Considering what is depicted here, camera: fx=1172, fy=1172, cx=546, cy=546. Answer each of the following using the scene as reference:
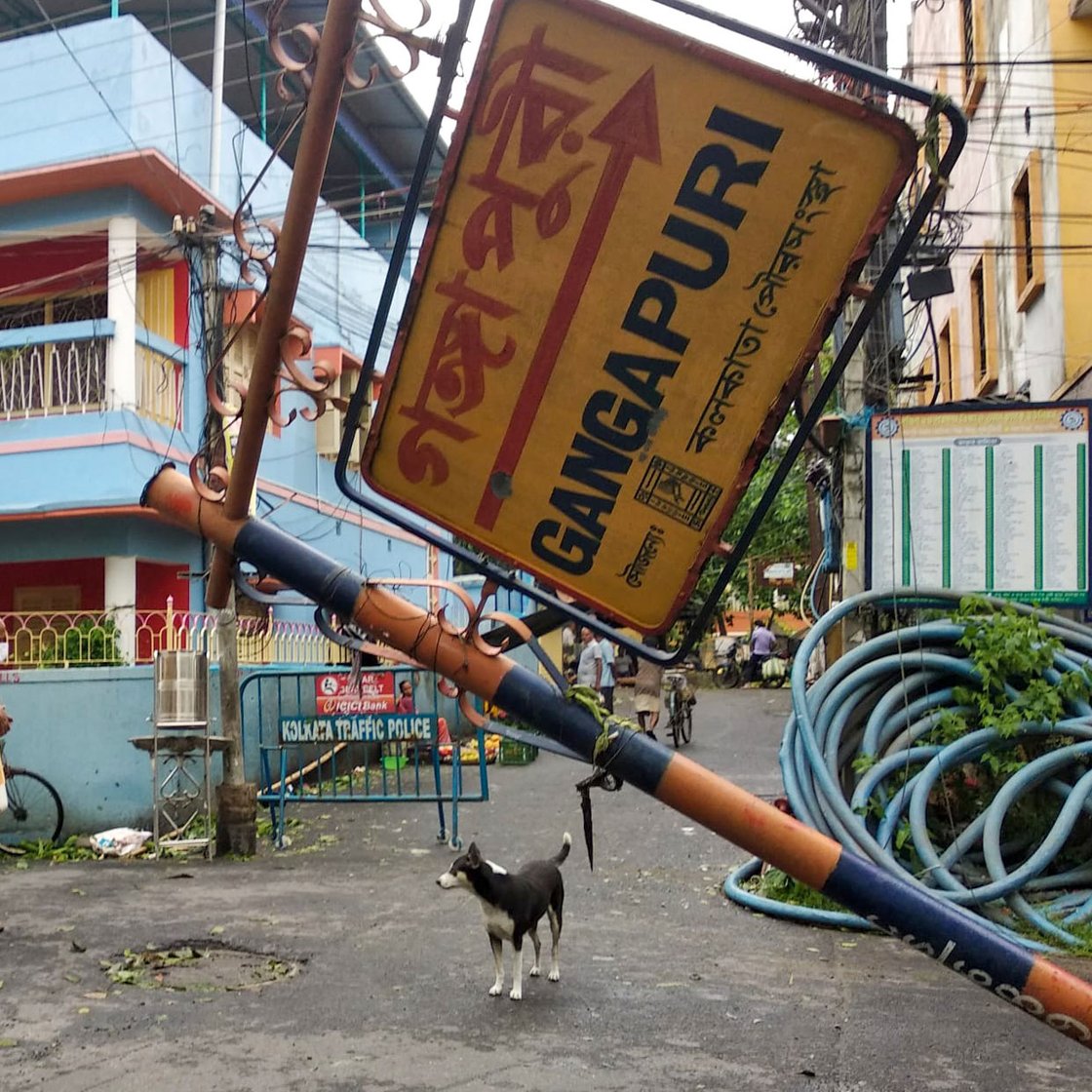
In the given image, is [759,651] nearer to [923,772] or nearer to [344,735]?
[344,735]

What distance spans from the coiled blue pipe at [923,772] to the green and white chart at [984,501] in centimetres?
31

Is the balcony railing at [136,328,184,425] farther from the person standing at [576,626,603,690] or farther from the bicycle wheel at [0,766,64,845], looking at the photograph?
the person standing at [576,626,603,690]

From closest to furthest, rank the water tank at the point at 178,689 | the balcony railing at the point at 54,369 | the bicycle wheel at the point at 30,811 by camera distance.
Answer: the water tank at the point at 178,689
the bicycle wheel at the point at 30,811
the balcony railing at the point at 54,369

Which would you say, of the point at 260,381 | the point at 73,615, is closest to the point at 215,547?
the point at 260,381

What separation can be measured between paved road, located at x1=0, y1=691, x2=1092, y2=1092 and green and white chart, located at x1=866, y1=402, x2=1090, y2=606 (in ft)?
8.86

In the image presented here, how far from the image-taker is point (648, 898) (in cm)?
782

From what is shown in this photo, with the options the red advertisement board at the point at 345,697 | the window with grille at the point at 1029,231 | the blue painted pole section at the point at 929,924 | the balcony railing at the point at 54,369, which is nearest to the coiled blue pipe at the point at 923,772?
the red advertisement board at the point at 345,697

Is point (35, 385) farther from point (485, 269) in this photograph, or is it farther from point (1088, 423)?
point (485, 269)

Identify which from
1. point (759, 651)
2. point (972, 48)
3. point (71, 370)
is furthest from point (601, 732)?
point (759, 651)

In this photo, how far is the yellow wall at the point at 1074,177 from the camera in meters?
12.8

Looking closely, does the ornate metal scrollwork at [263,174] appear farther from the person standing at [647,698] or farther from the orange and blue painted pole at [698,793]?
the person standing at [647,698]

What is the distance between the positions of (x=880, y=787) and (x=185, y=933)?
14.1 ft

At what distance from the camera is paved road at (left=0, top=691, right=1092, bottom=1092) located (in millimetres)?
4625

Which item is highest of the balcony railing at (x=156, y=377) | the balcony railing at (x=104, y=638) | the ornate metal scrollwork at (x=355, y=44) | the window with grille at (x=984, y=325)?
the window with grille at (x=984, y=325)
